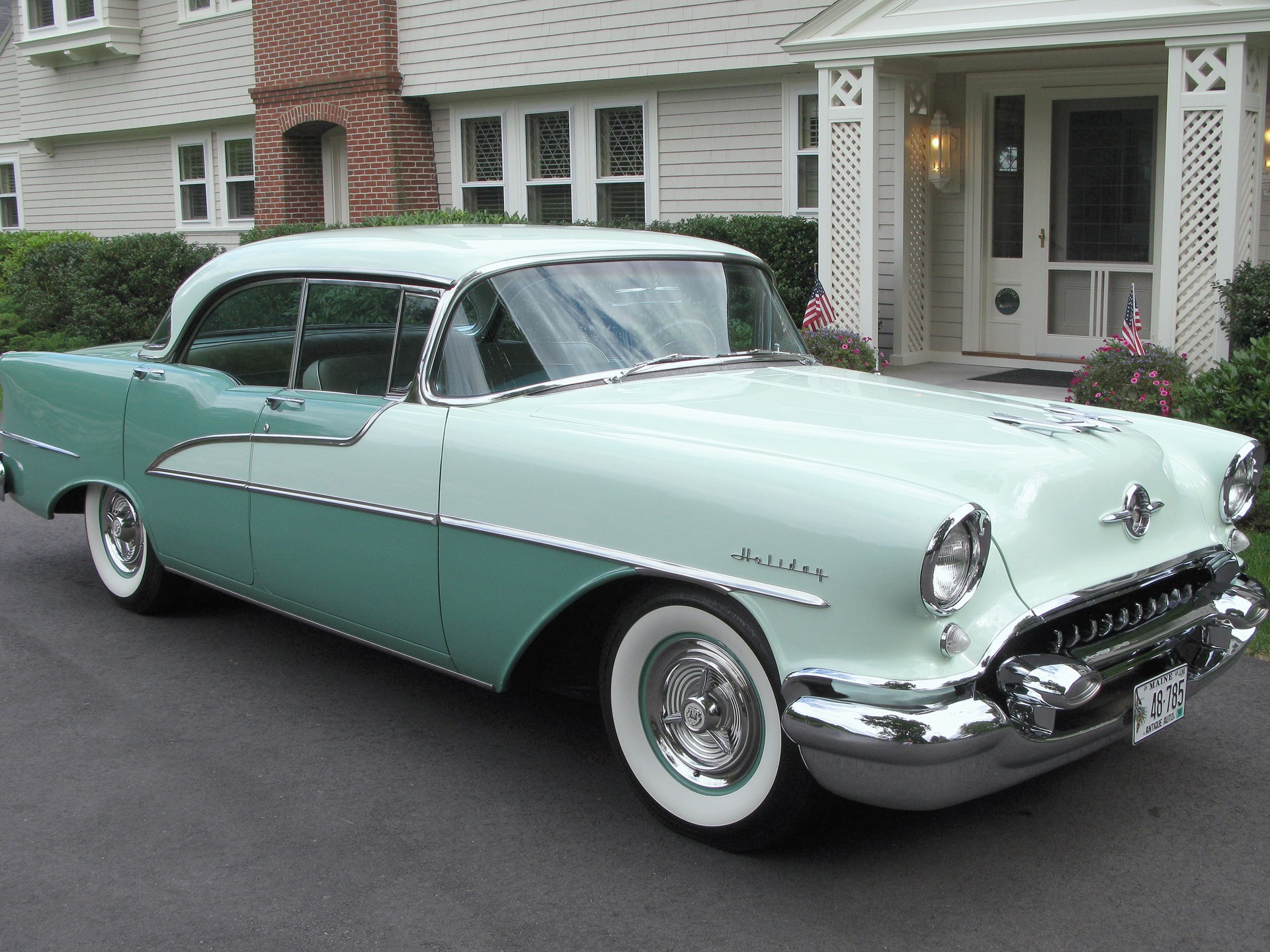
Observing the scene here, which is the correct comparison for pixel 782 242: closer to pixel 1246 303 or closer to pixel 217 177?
pixel 1246 303

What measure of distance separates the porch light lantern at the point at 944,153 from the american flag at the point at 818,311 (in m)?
2.32

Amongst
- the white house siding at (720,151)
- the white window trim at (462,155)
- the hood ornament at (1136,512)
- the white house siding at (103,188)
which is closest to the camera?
the hood ornament at (1136,512)

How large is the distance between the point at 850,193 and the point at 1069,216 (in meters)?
2.28

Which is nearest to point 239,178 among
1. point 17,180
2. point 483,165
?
point 483,165

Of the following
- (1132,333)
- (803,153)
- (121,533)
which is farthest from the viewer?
(803,153)

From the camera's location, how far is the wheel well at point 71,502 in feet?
18.9

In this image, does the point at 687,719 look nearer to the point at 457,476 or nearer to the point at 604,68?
the point at 457,476

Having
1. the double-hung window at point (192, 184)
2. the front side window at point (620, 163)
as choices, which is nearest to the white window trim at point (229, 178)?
the double-hung window at point (192, 184)

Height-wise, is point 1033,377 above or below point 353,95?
below

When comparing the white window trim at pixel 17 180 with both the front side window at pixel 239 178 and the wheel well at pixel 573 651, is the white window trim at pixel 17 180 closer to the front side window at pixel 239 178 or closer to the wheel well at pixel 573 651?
the front side window at pixel 239 178

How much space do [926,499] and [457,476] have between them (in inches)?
58.5

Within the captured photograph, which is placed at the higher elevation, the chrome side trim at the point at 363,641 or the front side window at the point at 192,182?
the front side window at the point at 192,182

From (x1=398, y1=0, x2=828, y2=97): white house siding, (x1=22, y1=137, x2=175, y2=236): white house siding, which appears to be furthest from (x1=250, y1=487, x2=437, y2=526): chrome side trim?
(x1=22, y1=137, x2=175, y2=236): white house siding

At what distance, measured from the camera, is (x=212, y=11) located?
1797cm
